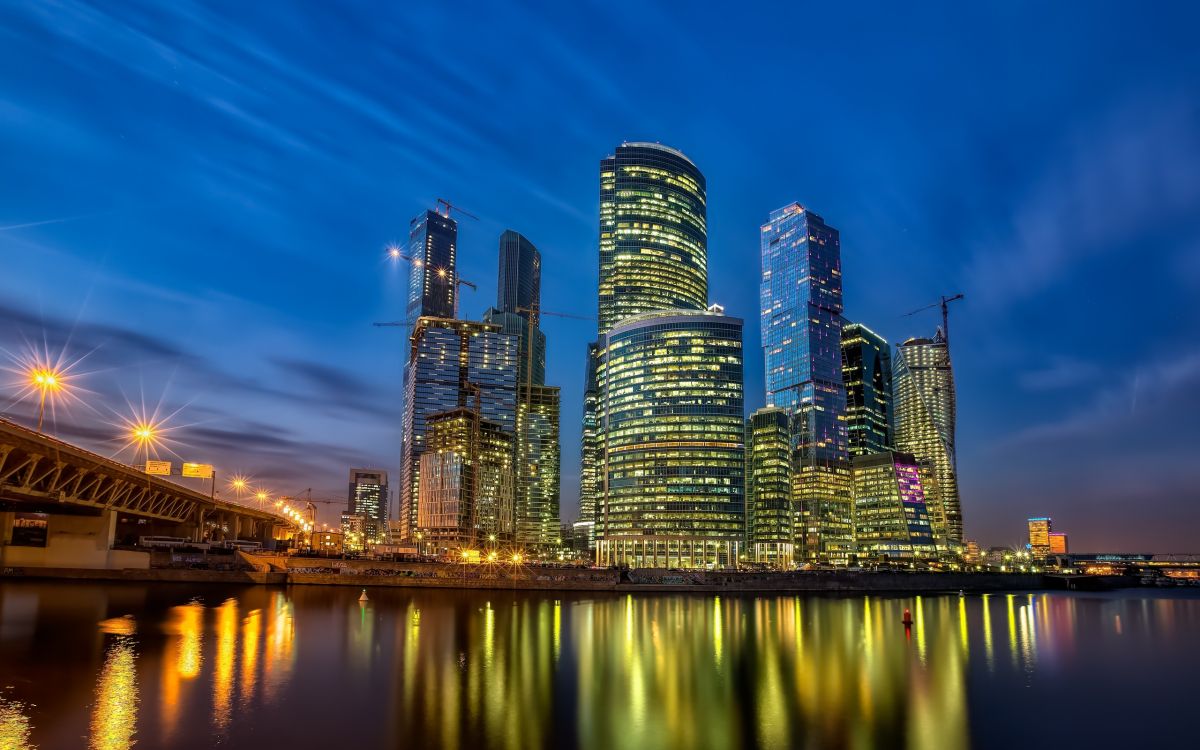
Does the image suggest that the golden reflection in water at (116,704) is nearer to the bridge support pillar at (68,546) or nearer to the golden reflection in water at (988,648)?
the golden reflection in water at (988,648)

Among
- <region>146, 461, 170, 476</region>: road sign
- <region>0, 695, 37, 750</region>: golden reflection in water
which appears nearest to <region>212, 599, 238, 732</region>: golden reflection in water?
<region>0, 695, 37, 750</region>: golden reflection in water

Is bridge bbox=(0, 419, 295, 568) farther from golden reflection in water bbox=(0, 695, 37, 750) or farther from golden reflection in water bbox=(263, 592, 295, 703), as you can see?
golden reflection in water bbox=(0, 695, 37, 750)

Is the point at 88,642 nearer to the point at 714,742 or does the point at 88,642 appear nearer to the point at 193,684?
the point at 193,684

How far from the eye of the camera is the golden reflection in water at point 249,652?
134 ft

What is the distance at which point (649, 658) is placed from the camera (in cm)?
5841

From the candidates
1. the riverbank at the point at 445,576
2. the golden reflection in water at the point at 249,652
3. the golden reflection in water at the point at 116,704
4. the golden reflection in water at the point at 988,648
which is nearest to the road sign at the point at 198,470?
the riverbank at the point at 445,576

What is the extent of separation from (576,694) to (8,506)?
106397mm

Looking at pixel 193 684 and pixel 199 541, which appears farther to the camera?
pixel 199 541

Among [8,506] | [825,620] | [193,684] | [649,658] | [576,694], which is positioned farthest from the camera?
[8,506]

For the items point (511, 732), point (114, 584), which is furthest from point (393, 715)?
point (114, 584)

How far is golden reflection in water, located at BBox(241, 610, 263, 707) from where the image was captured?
4078 centimetres

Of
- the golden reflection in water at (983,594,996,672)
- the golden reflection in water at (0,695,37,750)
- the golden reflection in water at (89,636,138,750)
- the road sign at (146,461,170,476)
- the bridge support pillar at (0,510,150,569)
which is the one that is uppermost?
the road sign at (146,461,170,476)

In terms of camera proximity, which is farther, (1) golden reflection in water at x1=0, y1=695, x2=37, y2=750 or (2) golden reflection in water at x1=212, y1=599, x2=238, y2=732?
(2) golden reflection in water at x1=212, y1=599, x2=238, y2=732

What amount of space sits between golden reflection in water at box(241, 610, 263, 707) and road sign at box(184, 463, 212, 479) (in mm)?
83337
